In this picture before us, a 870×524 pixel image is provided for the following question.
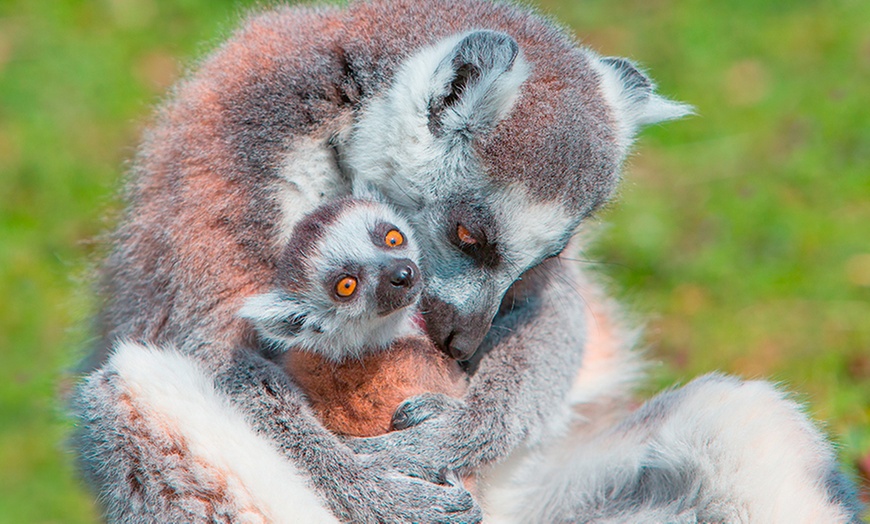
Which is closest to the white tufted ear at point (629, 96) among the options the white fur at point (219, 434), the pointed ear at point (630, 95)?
the pointed ear at point (630, 95)

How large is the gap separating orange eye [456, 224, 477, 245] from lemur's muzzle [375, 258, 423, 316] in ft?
1.44

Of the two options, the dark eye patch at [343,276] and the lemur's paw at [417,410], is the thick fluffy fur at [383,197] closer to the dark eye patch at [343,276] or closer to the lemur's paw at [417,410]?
the lemur's paw at [417,410]

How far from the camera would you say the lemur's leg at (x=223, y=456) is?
4.09 m

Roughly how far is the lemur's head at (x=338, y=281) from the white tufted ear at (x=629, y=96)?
141 cm

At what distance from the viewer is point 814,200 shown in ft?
26.2

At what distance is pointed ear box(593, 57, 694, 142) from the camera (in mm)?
5059

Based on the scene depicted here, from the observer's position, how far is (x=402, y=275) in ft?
13.5

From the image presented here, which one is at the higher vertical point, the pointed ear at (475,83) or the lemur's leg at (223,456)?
the pointed ear at (475,83)

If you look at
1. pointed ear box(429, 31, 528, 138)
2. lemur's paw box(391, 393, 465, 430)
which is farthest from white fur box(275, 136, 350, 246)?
lemur's paw box(391, 393, 465, 430)

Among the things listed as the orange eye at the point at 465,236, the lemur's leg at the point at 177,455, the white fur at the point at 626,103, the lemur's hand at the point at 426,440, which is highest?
the white fur at the point at 626,103

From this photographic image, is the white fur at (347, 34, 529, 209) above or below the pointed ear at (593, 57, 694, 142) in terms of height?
below

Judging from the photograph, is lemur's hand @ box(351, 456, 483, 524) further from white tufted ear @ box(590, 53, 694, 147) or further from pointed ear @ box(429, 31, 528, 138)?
white tufted ear @ box(590, 53, 694, 147)

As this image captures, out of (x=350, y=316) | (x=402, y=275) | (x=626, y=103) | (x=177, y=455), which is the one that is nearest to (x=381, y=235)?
(x=402, y=275)

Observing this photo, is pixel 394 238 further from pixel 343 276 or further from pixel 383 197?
pixel 383 197
